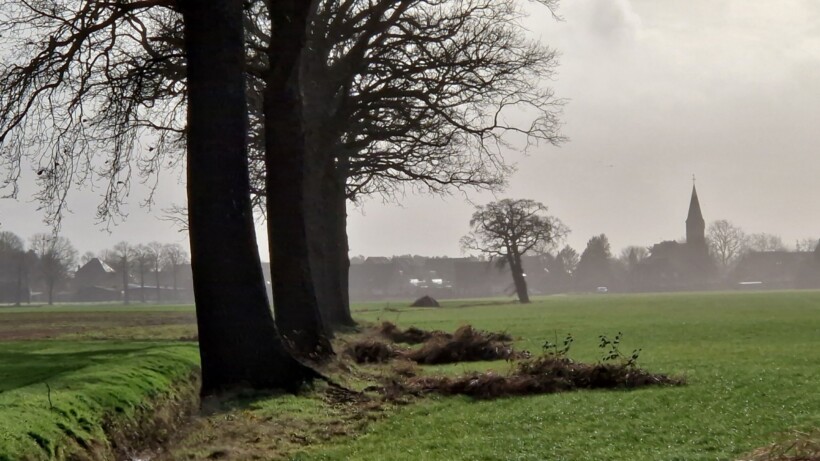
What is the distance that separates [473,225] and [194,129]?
78.0 m

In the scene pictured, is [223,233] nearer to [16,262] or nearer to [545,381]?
[545,381]

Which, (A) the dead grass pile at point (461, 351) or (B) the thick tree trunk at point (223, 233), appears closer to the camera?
(B) the thick tree trunk at point (223, 233)

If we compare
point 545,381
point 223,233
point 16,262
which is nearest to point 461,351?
point 545,381

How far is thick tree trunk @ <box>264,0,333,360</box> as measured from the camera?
14.8 meters

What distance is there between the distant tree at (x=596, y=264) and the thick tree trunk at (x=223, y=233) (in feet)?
552

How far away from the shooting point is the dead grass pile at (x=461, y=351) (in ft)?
61.4

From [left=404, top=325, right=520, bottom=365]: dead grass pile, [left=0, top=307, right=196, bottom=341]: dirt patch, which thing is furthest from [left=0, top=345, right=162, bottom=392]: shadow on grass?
[left=0, top=307, right=196, bottom=341]: dirt patch

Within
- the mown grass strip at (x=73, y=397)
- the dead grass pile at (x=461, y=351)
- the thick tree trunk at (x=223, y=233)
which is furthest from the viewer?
the dead grass pile at (x=461, y=351)

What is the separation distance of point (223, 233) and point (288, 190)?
4.20 meters

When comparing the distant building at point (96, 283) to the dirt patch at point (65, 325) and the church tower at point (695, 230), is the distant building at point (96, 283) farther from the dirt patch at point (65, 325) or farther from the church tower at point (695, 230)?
the dirt patch at point (65, 325)

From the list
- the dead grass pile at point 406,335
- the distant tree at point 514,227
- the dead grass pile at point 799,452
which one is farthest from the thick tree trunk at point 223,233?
the distant tree at point 514,227

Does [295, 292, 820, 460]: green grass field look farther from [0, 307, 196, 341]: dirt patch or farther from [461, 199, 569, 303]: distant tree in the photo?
[461, 199, 569, 303]: distant tree

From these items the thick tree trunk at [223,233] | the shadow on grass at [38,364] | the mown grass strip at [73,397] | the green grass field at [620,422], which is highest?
the thick tree trunk at [223,233]

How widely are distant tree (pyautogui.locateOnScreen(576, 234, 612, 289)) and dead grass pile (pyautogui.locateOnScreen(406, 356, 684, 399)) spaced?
165538 mm
